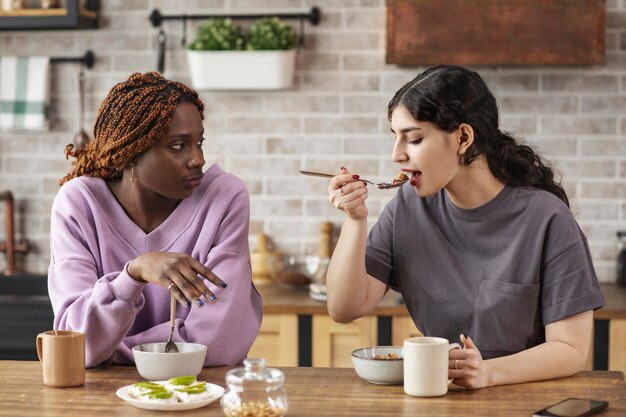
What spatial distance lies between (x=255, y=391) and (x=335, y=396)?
0.26 meters

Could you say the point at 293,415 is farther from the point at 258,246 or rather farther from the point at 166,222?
the point at 258,246

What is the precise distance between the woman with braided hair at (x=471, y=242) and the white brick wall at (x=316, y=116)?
1495 mm

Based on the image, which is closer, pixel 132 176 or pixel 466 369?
pixel 466 369

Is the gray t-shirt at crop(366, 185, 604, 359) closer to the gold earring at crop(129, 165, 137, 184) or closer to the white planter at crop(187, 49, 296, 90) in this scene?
the gold earring at crop(129, 165, 137, 184)

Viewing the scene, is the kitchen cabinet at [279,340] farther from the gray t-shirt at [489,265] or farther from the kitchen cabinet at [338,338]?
the gray t-shirt at [489,265]

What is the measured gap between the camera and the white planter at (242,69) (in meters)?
3.65

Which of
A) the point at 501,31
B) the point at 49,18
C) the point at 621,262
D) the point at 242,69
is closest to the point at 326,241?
the point at 242,69

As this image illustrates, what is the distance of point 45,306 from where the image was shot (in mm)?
2762

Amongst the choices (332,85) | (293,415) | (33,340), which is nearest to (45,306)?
(33,340)

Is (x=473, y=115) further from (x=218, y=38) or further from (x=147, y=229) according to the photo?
(x=218, y=38)

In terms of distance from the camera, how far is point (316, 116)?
12.4ft

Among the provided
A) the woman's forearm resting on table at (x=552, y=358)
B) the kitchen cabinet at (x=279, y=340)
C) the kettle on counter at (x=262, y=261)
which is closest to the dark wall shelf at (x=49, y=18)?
the kettle on counter at (x=262, y=261)

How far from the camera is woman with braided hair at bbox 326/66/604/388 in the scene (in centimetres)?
208

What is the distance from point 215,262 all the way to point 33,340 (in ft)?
3.01
